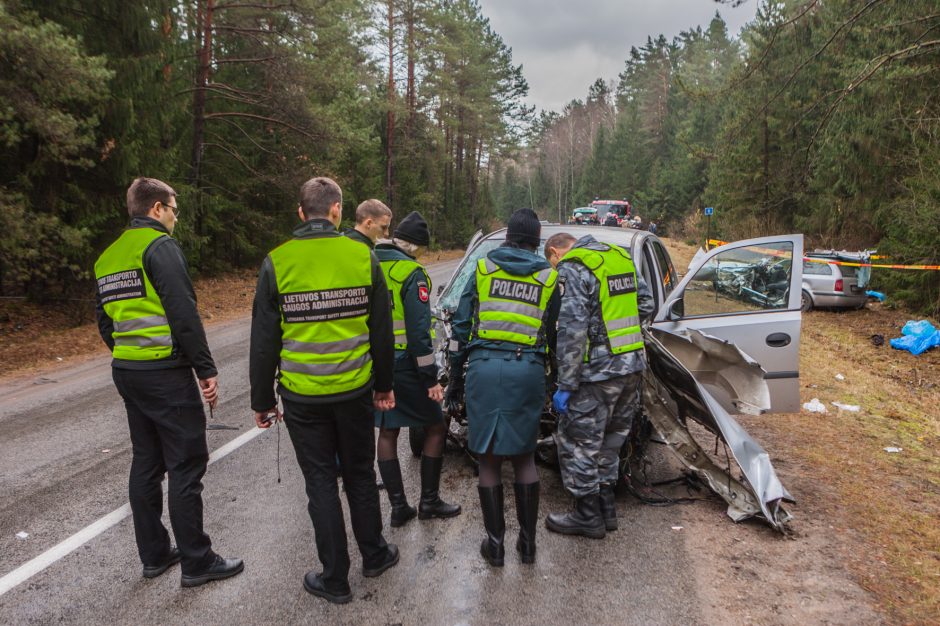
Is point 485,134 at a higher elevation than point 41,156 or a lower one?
higher

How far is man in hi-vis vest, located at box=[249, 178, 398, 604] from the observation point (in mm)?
2891

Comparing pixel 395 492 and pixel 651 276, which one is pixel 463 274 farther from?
pixel 395 492

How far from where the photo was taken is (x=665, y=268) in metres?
6.37

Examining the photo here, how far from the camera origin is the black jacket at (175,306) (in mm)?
3061

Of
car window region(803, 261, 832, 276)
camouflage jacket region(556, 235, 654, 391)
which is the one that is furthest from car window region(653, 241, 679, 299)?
car window region(803, 261, 832, 276)

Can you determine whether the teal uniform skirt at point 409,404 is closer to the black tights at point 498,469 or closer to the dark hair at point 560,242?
the black tights at point 498,469

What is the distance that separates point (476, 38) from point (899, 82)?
3192 cm

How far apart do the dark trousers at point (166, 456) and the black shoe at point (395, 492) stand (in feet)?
3.79

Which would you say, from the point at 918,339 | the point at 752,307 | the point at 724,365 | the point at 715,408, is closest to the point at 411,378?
the point at 715,408

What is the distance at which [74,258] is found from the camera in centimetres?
1077

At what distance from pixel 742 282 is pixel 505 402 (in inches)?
114

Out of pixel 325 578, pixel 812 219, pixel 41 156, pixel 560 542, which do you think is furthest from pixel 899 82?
pixel 41 156

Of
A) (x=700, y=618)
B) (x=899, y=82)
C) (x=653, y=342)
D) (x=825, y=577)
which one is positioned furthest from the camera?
(x=899, y=82)

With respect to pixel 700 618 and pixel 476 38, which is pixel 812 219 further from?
pixel 476 38
